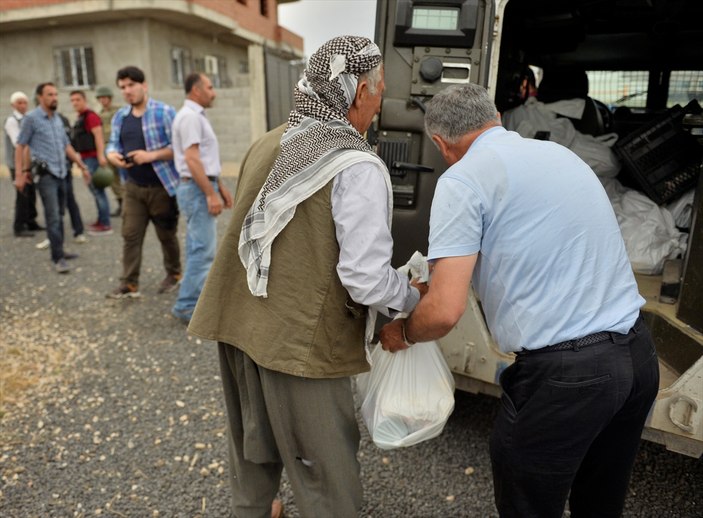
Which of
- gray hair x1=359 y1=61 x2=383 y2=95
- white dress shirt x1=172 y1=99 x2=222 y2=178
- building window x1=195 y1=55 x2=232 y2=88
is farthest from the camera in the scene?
building window x1=195 y1=55 x2=232 y2=88

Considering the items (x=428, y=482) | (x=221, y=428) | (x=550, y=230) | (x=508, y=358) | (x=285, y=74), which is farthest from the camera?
(x=285, y=74)

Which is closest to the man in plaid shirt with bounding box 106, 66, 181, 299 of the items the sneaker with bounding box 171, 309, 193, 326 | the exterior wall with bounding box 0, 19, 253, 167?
the sneaker with bounding box 171, 309, 193, 326

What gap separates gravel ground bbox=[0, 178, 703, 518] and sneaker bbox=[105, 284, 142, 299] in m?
0.47

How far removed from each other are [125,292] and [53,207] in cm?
156

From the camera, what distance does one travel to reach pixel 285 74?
42.0 ft

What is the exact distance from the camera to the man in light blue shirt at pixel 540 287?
61.6 inches

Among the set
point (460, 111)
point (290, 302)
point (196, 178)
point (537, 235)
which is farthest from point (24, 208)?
point (537, 235)

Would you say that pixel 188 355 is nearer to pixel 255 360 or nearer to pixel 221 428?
pixel 221 428

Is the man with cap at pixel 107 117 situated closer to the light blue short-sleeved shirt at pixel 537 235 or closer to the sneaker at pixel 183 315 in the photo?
the sneaker at pixel 183 315

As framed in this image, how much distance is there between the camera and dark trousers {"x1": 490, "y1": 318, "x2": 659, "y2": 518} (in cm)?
159

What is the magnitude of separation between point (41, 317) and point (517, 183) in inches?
181

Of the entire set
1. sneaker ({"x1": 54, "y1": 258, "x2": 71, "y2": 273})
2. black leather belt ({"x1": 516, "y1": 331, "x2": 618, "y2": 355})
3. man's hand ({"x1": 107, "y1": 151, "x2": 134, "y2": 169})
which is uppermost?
man's hand ({"x1": 107, "y1": 151, "x2": 134, "y2": 169})

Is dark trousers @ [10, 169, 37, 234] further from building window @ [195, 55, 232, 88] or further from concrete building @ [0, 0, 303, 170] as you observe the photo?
building window @ [195, 55, 232, 88]

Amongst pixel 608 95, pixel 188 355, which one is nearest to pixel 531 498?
pixel 188 355
